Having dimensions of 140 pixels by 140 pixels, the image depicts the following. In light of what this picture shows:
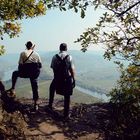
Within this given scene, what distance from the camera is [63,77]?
12.7 metres

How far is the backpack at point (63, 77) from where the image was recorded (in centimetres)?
1259

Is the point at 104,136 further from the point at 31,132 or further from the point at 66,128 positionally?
the point at 31,132

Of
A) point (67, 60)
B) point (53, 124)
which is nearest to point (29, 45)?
point (67, 60)

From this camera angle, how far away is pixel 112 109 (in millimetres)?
15805

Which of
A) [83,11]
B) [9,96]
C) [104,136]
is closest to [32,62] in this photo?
[9,96]

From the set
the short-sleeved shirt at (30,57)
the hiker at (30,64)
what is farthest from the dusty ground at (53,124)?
the short-sleeved shirt at (30,57)

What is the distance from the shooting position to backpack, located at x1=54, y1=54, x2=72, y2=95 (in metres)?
12.6

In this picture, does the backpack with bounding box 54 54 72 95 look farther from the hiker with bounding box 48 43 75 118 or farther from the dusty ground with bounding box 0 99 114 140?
the dusty ground with bounding box 0 99 114 140

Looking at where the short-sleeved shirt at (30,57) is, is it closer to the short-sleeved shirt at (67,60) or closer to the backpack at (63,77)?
the short-sleeved shirt at (67,60)

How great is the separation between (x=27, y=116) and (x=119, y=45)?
4.47m

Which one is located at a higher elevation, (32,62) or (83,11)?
(83,11)

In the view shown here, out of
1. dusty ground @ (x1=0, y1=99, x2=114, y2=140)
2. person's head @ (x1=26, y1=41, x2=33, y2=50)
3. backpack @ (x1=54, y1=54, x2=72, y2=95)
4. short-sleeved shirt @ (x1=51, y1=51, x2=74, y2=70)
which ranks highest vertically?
person's head @ (x1=26, y1=41, x2=33, y2=50)

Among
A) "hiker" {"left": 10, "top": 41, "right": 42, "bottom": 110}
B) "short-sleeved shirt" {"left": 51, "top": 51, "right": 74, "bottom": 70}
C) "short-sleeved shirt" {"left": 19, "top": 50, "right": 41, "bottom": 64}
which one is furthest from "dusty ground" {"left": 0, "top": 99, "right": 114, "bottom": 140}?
"short-sleeved shirt" {"left": 51, "top": 51, "right": 74, "bottom": 70}

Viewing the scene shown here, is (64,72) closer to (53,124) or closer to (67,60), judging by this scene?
(67,60)
